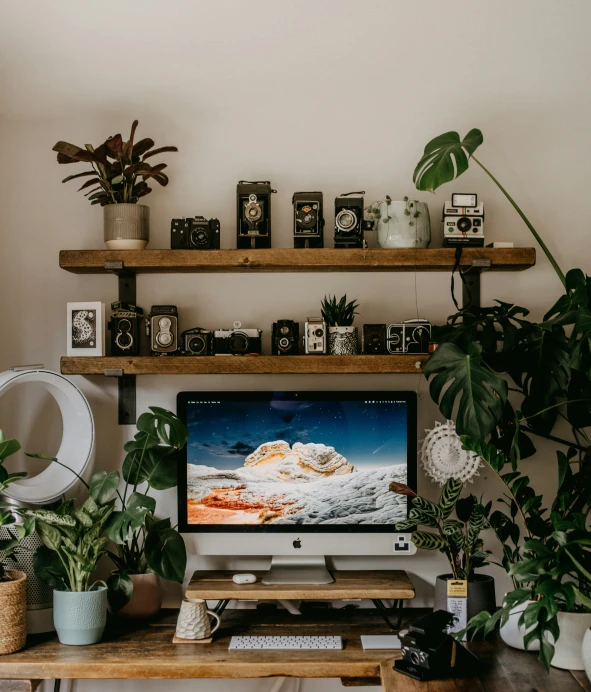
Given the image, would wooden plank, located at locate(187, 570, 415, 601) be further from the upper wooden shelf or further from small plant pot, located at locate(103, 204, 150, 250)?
small plant pot, located at locate(103, 204, 150, 250)

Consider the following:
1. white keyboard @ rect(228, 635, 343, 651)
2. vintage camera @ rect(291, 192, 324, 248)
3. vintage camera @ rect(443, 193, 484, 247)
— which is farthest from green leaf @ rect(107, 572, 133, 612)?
vintage camera @ rect(443, 193, 484, 247)

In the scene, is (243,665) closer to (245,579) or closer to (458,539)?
(245,579)

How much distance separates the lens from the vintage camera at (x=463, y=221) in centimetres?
228

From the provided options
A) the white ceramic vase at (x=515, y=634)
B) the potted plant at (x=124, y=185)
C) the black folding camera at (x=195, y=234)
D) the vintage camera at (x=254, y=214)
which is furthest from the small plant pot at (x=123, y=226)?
the white ceramic vase at (x=515, y=634)

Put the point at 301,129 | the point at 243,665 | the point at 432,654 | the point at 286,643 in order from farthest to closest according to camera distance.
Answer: the point at 301,129
the point at 286,643
the point at 243,665
the point at 432,654

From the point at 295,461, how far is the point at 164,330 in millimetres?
587

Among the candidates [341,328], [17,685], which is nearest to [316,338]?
[341,328]

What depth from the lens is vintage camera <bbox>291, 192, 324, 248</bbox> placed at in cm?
227

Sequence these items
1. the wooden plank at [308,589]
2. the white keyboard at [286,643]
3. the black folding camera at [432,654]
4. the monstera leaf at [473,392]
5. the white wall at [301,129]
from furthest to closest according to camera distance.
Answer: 1. the white wall at [301,129]
2. the wooden plank at [308,589]
3. the white keyboard at [286,643]
4. the monstera leaf at [473,392]
5. the black folding camera at [432,654]

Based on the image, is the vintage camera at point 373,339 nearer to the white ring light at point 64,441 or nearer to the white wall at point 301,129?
the white wall at point 301,129

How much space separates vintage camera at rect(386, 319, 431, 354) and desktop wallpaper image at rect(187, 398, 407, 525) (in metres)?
0.18

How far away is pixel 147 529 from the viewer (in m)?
2.20

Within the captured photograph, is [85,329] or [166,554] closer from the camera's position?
[166,554]

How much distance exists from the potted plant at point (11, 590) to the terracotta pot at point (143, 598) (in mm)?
311
